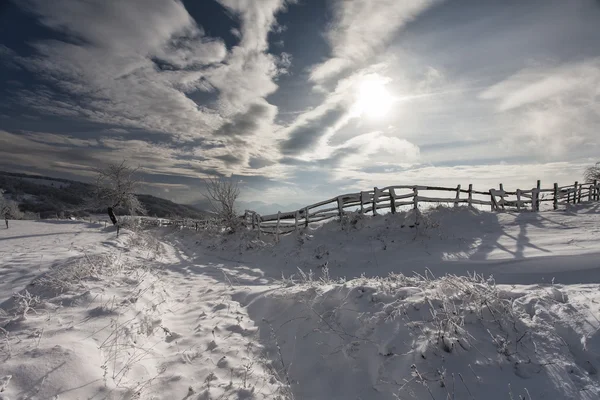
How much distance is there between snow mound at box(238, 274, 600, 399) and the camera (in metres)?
2.58

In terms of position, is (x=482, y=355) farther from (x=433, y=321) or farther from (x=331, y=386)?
(x=331, y=386)

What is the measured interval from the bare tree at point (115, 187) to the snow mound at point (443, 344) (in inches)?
898

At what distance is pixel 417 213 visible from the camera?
10.8 m

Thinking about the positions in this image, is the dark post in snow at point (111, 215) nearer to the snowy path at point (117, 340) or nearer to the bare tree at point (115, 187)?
the bare tree at point (115, 187)

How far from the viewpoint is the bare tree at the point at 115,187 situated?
21.5 m

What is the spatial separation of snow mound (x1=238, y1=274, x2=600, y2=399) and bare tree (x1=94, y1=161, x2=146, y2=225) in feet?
74.8

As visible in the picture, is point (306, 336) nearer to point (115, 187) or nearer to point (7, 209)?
point (115, 187)

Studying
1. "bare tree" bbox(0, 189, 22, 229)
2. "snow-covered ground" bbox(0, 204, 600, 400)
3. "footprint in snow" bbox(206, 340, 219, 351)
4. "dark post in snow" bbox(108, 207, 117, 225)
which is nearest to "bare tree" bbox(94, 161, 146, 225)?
"dark post in snow" bbox(108, 207, 117, 225)

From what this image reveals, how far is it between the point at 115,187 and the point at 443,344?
25540 millimetres

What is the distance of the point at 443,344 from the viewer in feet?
9.78

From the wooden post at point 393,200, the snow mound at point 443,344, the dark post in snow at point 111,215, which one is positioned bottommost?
the dark post in snow at point 111,215

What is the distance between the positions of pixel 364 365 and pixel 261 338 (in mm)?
1763

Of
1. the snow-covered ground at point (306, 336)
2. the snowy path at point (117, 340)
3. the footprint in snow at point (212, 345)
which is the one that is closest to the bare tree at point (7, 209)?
the snow-covered ground at point (306, 336)

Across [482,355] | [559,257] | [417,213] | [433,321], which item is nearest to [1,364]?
[433,321]
